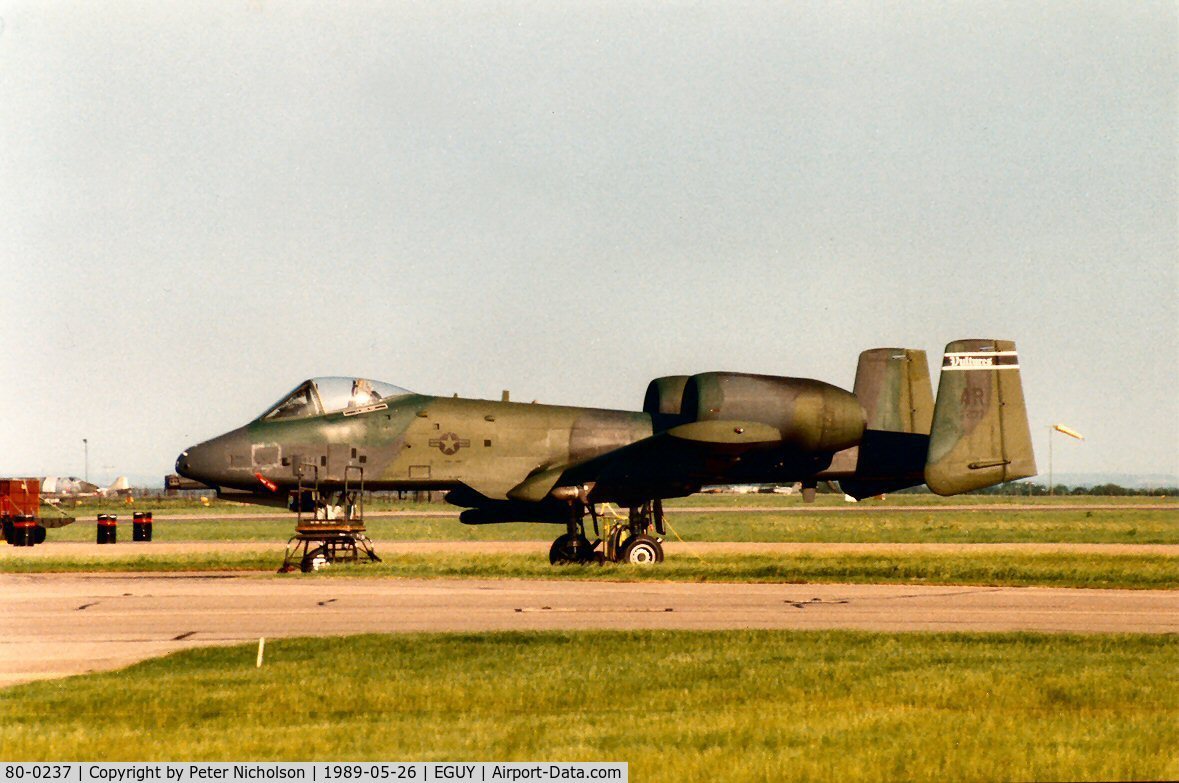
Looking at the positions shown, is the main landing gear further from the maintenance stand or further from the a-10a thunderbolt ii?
the maintenance stand

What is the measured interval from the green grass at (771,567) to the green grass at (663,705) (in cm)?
918

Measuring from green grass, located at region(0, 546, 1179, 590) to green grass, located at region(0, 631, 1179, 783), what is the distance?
918 centimetres

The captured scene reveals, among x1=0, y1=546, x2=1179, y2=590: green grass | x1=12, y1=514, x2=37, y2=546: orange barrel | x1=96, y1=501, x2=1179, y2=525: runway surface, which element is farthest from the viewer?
x1=96, y1=501, x2=1179, y2=525: runway surface

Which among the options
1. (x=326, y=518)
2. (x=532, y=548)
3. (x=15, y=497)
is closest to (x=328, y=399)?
(x=326, y=518)

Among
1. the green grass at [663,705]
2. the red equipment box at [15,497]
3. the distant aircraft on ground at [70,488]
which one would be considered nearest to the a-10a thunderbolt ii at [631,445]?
the green grass at [663,705]

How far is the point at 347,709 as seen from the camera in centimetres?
1062

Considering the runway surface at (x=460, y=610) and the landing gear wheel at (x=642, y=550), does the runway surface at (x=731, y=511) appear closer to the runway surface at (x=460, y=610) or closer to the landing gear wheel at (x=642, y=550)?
the landing gear wheel at (x=642, y=550)

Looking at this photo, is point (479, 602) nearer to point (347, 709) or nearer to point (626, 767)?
point (347, 709)

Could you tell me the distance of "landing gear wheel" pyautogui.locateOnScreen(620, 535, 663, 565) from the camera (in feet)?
87.6

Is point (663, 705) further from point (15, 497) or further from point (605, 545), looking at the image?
point (15, 497)

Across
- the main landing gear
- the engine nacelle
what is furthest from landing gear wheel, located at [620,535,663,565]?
the engine nacelle

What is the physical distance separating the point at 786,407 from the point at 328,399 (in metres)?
9.64

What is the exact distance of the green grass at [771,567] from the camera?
24.1 m

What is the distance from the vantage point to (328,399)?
2686 centimetres
